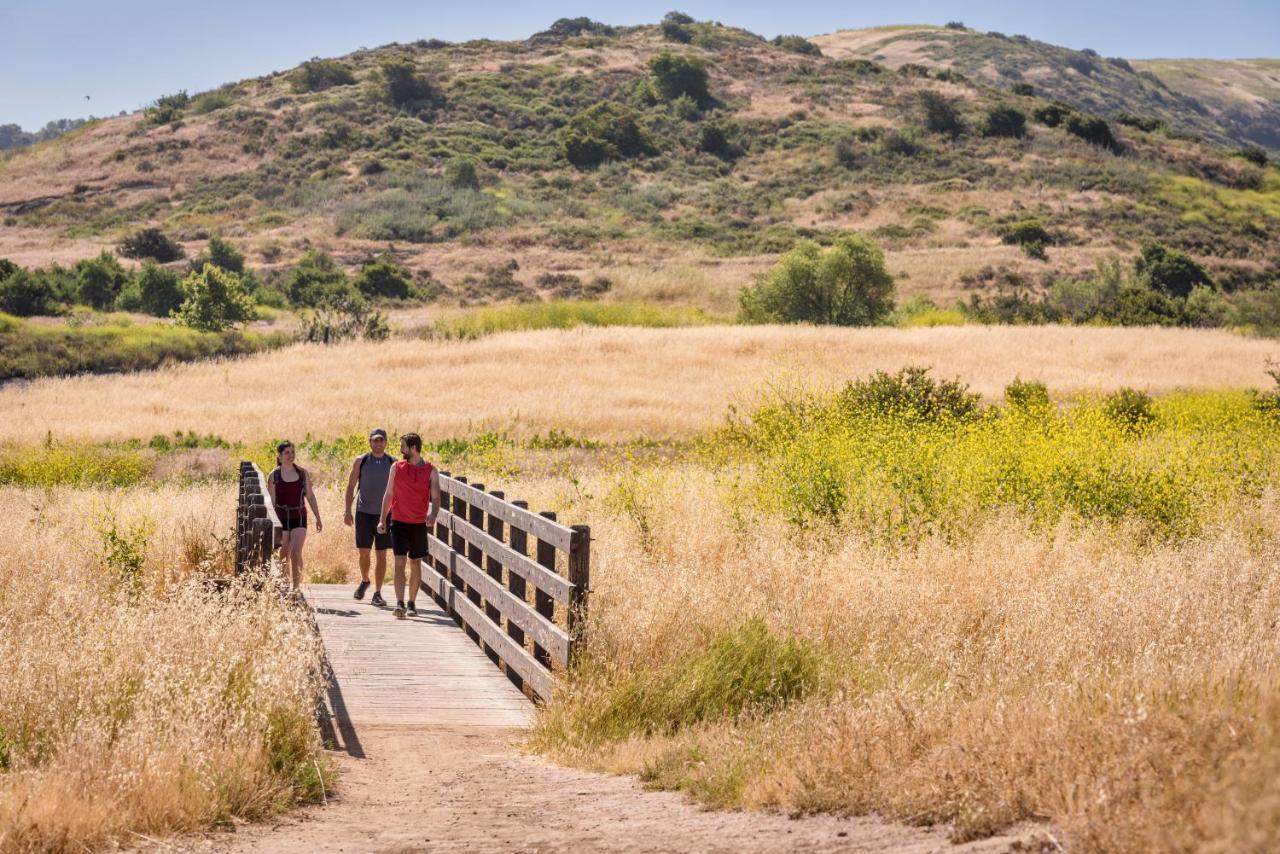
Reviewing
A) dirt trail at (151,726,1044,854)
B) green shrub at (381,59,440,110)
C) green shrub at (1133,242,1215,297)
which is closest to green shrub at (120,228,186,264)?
green shrub at (381,59,440,110)

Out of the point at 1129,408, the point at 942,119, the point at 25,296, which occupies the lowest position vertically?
the point at 1129,408

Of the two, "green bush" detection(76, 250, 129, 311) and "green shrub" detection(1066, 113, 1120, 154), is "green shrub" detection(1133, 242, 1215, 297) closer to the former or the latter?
"green shrub" detection(1066, 113, 1120, 154)

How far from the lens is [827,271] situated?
56812 mm

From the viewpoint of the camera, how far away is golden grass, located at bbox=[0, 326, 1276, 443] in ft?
108

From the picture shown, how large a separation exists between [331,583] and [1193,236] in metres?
Answer: 72.1

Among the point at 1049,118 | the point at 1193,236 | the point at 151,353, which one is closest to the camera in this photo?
the point at 151,353

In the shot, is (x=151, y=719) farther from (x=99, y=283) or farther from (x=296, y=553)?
(x=99, y=283)

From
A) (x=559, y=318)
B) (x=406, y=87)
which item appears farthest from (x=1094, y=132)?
(x=559, y=318)

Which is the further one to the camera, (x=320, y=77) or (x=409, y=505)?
(x=320, y=77)

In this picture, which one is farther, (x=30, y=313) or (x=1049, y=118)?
(x=1049, y=118)

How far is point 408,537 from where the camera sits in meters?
12.6

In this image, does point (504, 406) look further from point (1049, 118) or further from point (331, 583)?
point (1049, 118)

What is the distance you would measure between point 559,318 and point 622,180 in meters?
41.0

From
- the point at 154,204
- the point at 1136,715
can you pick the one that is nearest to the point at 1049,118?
the point at 154,204
